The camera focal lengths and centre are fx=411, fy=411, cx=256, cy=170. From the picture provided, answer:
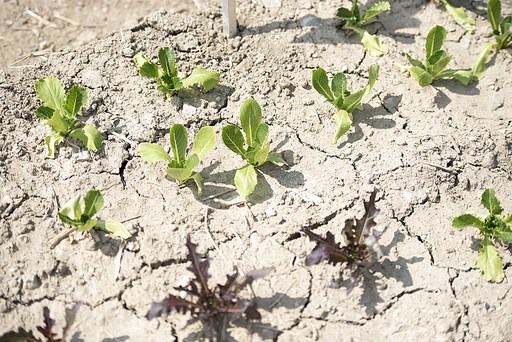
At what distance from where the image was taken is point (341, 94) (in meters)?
3.06

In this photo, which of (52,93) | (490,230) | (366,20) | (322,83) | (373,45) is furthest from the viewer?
(366,20)

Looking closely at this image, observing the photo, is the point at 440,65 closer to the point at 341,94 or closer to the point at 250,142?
the point at 341,94

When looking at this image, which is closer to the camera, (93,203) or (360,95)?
(93,203)

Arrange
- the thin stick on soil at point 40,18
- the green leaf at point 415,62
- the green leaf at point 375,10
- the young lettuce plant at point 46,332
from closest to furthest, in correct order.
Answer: the young lettuce plant at point 46,332 → the green leaf at point 415,62 → the green leaf at point 375,10 → the thin stick on soil at point 40,18

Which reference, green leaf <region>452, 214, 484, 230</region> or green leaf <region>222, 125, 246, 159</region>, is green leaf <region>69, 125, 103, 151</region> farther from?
green leaf <region>452, 214, 484, 230</region>

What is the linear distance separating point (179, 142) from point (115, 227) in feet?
2.21

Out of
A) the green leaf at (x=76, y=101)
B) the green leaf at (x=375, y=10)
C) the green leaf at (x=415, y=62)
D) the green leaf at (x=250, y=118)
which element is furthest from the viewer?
the green leaf at (x=375, y=10)

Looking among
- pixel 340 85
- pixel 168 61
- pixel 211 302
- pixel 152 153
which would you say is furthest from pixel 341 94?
pixel 211 302

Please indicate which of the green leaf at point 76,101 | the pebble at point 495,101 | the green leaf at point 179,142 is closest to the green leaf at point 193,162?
the green leaf at point 179,142

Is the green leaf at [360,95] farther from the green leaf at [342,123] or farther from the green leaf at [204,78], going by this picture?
the green leaf at [204,78]

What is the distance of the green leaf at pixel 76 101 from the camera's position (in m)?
2.86

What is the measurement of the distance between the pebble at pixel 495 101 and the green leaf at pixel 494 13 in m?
0.67

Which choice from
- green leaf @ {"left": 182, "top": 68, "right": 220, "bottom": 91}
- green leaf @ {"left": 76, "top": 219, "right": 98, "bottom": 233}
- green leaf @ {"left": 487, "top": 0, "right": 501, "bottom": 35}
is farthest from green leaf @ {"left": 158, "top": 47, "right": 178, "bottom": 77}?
green leaf @ {"left": 487, "top": 0, "right": 501, "bottom": 35}

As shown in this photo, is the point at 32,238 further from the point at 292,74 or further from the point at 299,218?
the point at 292,74
